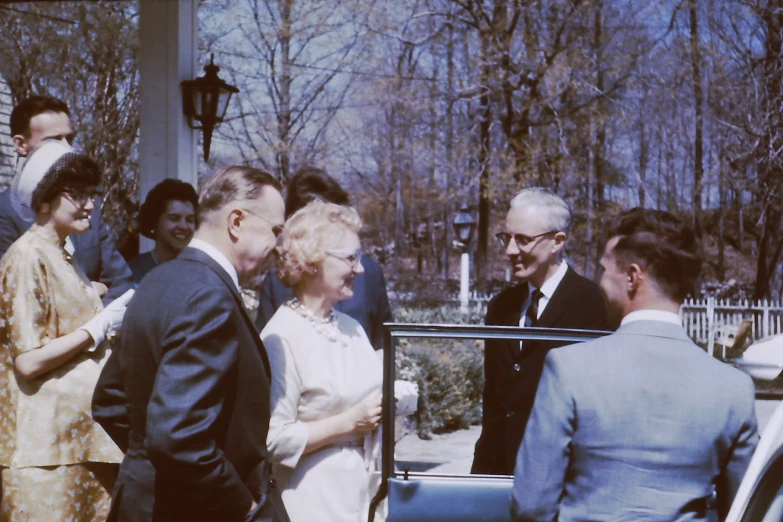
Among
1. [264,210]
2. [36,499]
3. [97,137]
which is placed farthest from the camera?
[97,137]

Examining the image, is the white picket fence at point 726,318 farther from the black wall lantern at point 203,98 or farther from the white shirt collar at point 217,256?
the white shirt collar at point 217,256

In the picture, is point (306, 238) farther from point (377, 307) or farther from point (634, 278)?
point (634, 278)

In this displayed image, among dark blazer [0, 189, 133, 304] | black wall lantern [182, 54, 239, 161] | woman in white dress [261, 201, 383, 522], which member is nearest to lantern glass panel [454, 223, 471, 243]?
black wall lantern [182, 54, 239, 161]

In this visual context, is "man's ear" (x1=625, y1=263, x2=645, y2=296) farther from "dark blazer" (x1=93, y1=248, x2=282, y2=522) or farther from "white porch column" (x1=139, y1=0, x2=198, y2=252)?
"white porch column" (x1=139, y1=0, x2=198, y2=252)

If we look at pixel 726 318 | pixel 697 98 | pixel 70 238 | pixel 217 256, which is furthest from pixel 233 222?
pixel 697 98

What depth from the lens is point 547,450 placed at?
208 cm

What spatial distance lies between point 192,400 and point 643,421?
3.51 ft

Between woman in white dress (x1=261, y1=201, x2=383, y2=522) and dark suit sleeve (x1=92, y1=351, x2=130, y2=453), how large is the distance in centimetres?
46

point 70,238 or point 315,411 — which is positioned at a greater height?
point 70,238

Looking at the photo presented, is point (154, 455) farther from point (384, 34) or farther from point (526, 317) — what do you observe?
point (384, 34)

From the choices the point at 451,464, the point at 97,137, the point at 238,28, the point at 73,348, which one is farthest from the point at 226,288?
the point at 238,28

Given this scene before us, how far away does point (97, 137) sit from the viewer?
20.2 meters

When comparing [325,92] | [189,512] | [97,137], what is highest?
[325,92]

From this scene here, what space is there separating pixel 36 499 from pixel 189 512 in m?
1.20
